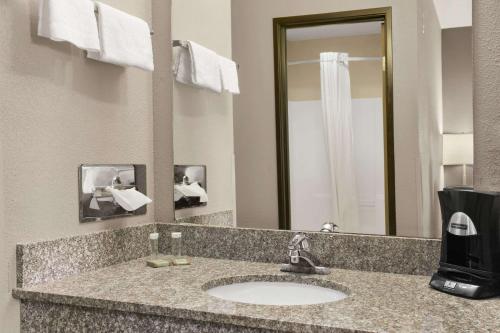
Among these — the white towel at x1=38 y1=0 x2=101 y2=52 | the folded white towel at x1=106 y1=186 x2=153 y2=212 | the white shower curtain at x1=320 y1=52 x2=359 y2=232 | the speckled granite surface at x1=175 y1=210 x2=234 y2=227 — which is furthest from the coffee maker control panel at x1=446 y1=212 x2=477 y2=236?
the white towel at x1=38 y1=0 x2=101 y2=52

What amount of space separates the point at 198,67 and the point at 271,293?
0.88 meters

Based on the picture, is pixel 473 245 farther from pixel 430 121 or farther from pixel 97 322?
pixel 97 322

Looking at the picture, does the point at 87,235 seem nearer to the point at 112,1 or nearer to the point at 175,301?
the point at 175,301

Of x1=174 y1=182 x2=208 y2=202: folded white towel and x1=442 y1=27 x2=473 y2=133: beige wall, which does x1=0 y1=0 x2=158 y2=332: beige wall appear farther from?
x1=442 y1=27 x2=473 y2=133: beige wall

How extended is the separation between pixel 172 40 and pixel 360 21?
2.43 ft

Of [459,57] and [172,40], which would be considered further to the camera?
[172,40]

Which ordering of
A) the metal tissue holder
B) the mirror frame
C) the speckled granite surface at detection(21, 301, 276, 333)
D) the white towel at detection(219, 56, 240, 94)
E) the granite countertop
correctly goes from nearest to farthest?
1. the granite countertop
2. the speckled granite surface at detection(21, 301, 276, 333)
3. the mirror frame
4. the white towel at detection(219, 56, 240, 94)
5. the metal tissue holder

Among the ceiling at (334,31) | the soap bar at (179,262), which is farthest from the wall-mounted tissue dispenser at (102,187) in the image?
the ceiling at (334,31)

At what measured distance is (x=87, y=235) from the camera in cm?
168

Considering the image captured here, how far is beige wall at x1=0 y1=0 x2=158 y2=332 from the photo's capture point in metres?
1.43

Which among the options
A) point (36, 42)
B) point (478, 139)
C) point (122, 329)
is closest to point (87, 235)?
point (122, 329)

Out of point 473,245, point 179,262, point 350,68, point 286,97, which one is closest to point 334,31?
point 350,68

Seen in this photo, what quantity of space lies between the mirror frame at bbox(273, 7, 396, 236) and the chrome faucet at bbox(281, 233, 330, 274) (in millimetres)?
158

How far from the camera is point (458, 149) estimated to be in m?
1.54
